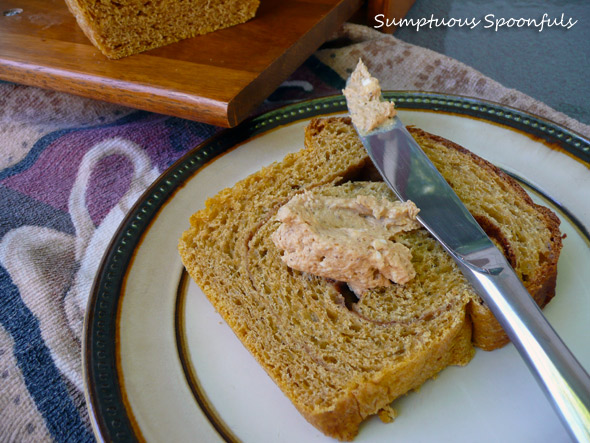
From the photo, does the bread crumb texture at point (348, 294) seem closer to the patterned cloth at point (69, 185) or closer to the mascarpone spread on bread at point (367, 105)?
the mascarpone spread on bread at point (367, 105)

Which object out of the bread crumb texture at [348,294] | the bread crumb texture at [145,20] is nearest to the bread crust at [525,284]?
the bread crumb texture at [348,294]

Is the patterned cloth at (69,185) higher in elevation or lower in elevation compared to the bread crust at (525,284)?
lower

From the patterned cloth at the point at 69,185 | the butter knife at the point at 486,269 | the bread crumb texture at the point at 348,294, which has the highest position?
the butter knife at the point at 486,269

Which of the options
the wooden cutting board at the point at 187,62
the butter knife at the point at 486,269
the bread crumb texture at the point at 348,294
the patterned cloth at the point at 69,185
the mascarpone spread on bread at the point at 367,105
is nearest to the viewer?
the butter knife at the point at 486,269


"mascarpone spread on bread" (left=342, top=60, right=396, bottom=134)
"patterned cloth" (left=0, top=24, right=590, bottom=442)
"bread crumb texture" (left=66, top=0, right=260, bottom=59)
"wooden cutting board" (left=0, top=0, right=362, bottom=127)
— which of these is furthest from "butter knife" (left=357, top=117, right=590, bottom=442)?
"bread crumb texture" (left=66, top=0, right=260, bottom=59)

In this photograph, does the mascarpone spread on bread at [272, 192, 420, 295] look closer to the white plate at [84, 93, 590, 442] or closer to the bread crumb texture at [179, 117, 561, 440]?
the bread crumb texture at [179, 117, 561, 440]

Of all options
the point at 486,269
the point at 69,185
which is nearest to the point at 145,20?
the point at 69,185
